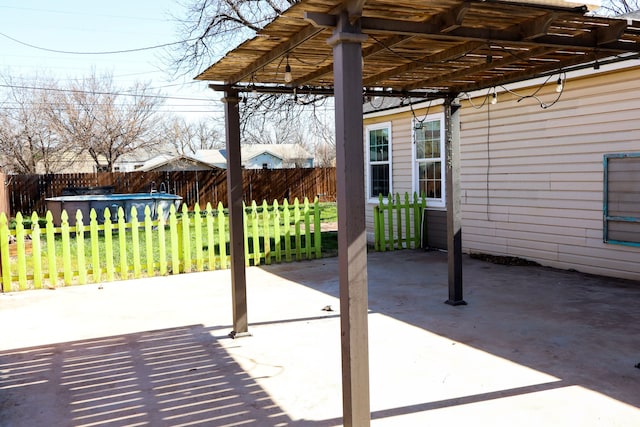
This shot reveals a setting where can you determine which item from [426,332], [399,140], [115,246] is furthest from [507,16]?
[115,246]

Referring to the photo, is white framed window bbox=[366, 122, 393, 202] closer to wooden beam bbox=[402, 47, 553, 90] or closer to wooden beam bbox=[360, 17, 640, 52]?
wooden beam bbox=[402, 47, 553, 90]

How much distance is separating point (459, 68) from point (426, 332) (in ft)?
8.53

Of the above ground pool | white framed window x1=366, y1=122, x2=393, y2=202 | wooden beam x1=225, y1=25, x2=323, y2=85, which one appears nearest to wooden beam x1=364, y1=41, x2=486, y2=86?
wooden beam x1=225, y1=25, x2=323, y2=85

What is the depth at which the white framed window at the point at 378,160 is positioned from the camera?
40.0 ft

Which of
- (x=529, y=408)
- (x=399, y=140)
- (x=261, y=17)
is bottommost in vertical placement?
(x=529, y=408)

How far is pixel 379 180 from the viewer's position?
12.6m

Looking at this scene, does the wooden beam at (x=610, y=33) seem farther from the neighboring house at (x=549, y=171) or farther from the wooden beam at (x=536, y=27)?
the neighboring house at (x=549, y=171)

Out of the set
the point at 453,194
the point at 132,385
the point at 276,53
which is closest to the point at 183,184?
the point at 453,194

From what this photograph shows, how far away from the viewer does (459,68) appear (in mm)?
5270

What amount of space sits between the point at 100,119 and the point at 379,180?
67.6 feet

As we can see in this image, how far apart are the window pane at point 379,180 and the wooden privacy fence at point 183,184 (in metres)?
6.52

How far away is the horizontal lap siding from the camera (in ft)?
25.0


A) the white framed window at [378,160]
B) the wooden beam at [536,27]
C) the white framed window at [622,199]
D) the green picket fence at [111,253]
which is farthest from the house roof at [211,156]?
the wooden beam at [536,27]

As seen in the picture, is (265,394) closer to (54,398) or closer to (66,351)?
(54,398)
